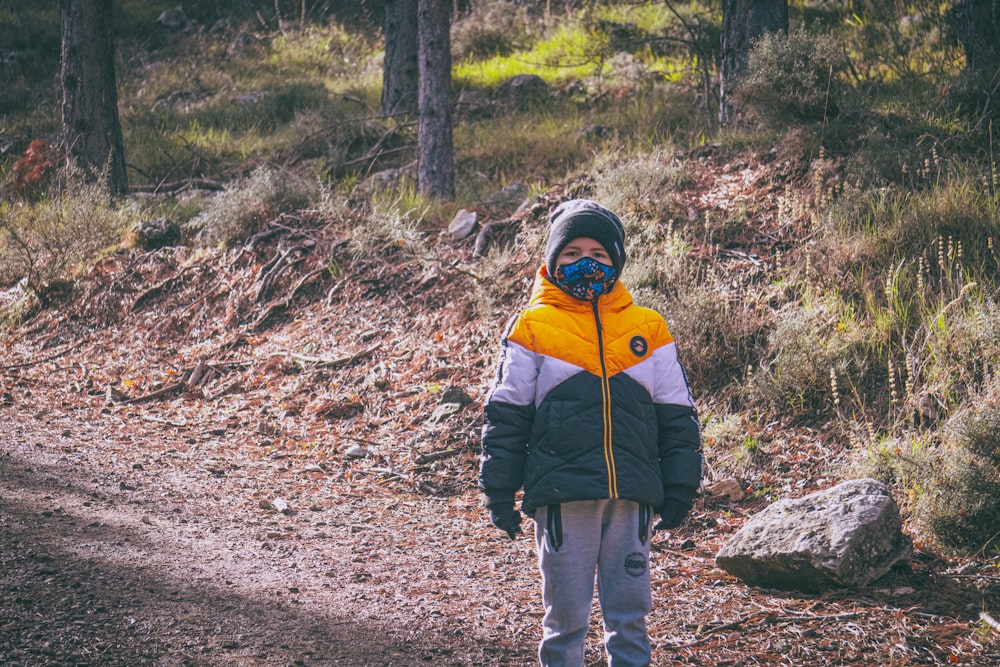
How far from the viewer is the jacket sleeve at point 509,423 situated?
2.80 metres

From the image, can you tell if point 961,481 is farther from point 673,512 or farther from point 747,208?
point 747,208

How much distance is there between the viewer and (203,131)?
14555 mm

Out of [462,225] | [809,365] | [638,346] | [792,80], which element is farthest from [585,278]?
[462,225]

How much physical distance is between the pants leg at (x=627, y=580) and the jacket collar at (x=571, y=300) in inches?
27.5

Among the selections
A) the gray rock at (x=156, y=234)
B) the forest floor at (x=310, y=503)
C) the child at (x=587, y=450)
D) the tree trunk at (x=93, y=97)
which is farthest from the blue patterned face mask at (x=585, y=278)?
the tree trunk at (x=93, y=97)

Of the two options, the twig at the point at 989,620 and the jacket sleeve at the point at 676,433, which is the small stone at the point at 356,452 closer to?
the jacket sleeve at the point at 676,433

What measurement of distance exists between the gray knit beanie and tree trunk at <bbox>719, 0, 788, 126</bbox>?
6.59 meters

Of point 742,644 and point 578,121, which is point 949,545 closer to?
point 742,644

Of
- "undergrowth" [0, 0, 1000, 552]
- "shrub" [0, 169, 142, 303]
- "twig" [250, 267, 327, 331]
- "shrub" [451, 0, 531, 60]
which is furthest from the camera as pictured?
"shrub" [451, 0, 531, 60]

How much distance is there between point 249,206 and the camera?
1001 cm

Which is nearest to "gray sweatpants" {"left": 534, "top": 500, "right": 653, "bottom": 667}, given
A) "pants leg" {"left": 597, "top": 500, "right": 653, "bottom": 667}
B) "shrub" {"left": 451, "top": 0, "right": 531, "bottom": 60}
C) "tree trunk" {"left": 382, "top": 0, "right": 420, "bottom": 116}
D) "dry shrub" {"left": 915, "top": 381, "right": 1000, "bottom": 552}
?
"pants leg" {"left": 597, "top": 500, "right": 653, "bottom": 667}

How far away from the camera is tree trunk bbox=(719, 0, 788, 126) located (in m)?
9.07

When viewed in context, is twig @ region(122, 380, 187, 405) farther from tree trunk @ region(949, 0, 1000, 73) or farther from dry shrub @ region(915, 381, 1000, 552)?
tree trunk @ region(949, 0, 1000, 73)

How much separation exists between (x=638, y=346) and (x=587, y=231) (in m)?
0.46
